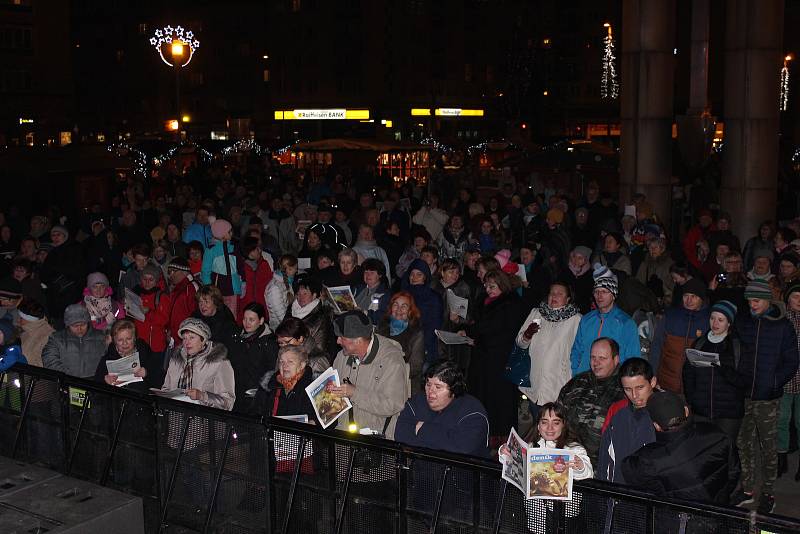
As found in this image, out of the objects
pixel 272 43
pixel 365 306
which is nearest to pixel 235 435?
pixel 365 306

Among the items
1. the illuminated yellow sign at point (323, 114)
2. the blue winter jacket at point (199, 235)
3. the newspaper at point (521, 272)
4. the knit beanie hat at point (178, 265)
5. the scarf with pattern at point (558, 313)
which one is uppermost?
the illuminated yellow sign at point (323, 114)

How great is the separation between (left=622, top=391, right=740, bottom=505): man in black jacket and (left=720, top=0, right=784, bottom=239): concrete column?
57.9 feet

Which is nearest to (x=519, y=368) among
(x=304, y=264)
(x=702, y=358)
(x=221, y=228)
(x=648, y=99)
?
(x=702, y=358)

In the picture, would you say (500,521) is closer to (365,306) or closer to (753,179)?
(365,306)

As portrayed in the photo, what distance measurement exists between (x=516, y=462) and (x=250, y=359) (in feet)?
13.8

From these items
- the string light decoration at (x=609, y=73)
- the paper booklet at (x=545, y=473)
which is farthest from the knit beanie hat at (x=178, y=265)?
the string light decoration at (x=609, y=73)

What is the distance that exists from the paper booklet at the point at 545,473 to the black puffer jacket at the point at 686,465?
915mm

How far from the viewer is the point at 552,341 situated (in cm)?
918

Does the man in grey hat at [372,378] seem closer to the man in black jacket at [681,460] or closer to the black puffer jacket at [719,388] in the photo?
the man in black jacket at [681,460]

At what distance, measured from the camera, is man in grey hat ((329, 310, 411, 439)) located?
7738 millimetres

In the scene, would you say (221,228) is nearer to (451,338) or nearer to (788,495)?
(451,338)

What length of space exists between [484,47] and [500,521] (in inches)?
3004

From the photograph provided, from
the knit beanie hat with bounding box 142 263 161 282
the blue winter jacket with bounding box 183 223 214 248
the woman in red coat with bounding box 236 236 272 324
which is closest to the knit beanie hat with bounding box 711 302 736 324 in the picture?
the knit beanie hat with bounding box 142 263 161 282

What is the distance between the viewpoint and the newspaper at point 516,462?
5.22 metres
